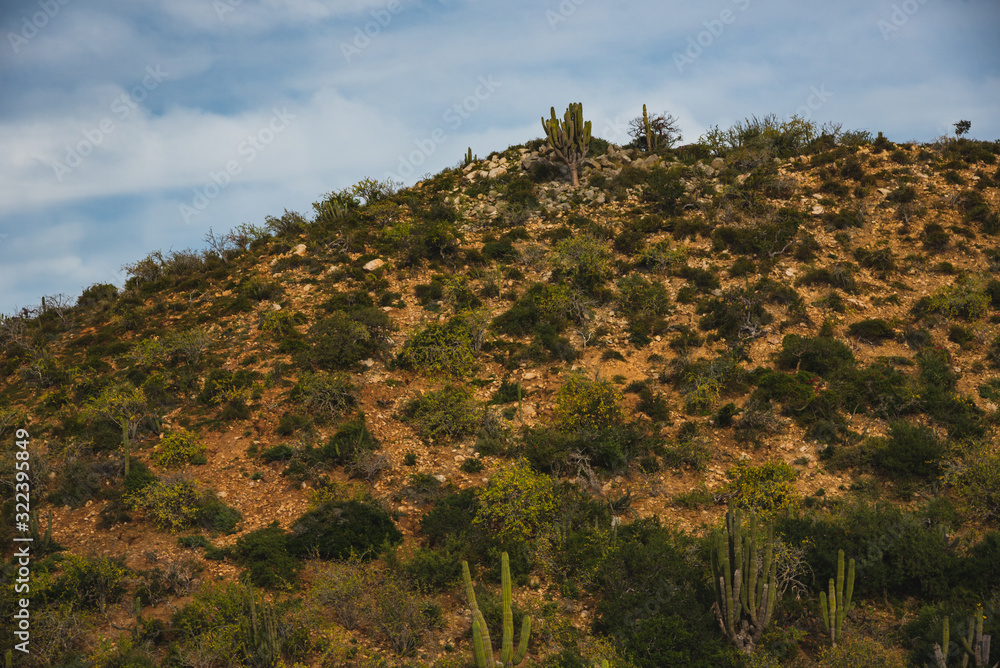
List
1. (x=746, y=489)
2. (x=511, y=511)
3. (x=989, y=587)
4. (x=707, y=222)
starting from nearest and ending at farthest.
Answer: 1. (x=989, y=587)
2. (x=511, y=511)
3. (x=746, y=489)
4. (x=707, y=222)

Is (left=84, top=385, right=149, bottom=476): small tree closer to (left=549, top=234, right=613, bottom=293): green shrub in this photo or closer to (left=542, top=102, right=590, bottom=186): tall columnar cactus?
(left=549, top=234, right=613, bottom=293): green shrub

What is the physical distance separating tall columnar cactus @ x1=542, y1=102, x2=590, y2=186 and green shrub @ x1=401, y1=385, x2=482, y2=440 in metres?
14.4

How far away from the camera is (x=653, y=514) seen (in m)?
11.8

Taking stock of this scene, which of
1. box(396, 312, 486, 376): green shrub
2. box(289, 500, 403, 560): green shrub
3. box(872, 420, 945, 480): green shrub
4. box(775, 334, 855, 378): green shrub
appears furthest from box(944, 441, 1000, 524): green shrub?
box(396, 312, 486, 376): green shrub

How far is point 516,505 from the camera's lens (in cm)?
1109

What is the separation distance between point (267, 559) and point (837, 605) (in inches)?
381

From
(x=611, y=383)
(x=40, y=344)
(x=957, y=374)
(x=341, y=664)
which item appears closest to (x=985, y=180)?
(x=957, y=374)

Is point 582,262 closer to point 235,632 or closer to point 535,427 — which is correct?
point 535,427

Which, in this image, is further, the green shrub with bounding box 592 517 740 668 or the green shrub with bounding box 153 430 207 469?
the green shrub with bounding box 153 430 207 469

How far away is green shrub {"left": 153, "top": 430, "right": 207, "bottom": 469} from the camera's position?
12.9 m

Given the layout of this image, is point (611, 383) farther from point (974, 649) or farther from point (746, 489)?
point (974, 649)

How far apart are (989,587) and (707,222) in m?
14.9

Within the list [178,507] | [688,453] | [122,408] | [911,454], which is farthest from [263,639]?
[911,454]

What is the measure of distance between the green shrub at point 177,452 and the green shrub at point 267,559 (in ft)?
9.56
